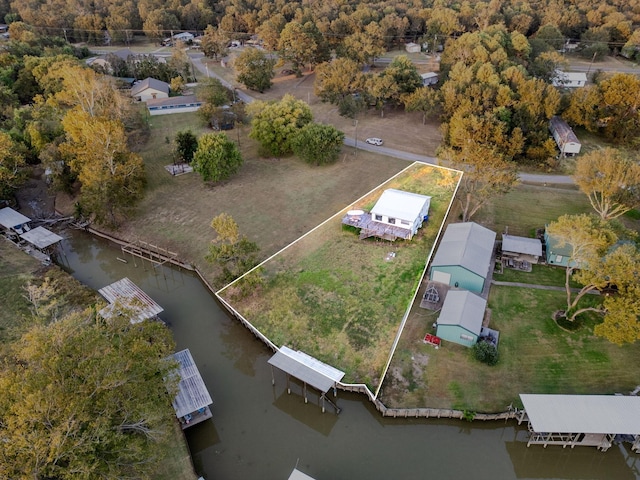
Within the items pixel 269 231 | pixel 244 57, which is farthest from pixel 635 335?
pixel 244 57

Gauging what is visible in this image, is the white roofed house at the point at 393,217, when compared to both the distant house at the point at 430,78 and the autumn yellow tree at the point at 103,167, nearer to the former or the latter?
the autumn yellow tree at the point at 103,167

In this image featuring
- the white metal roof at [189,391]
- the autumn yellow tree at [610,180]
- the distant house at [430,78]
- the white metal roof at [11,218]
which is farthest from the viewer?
the distant house at [430,78]

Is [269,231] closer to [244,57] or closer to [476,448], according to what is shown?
[476,448]

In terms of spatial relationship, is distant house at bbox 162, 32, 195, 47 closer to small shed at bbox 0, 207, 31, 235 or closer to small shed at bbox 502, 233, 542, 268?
small shed at bbox 0, 207, 31, 235

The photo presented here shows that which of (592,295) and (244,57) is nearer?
(592,295)

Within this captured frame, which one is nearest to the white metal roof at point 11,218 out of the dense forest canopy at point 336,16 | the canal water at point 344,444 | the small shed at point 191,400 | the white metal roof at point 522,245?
the canal water at point 344,444

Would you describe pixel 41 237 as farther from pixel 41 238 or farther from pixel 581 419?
pixel 581 419
